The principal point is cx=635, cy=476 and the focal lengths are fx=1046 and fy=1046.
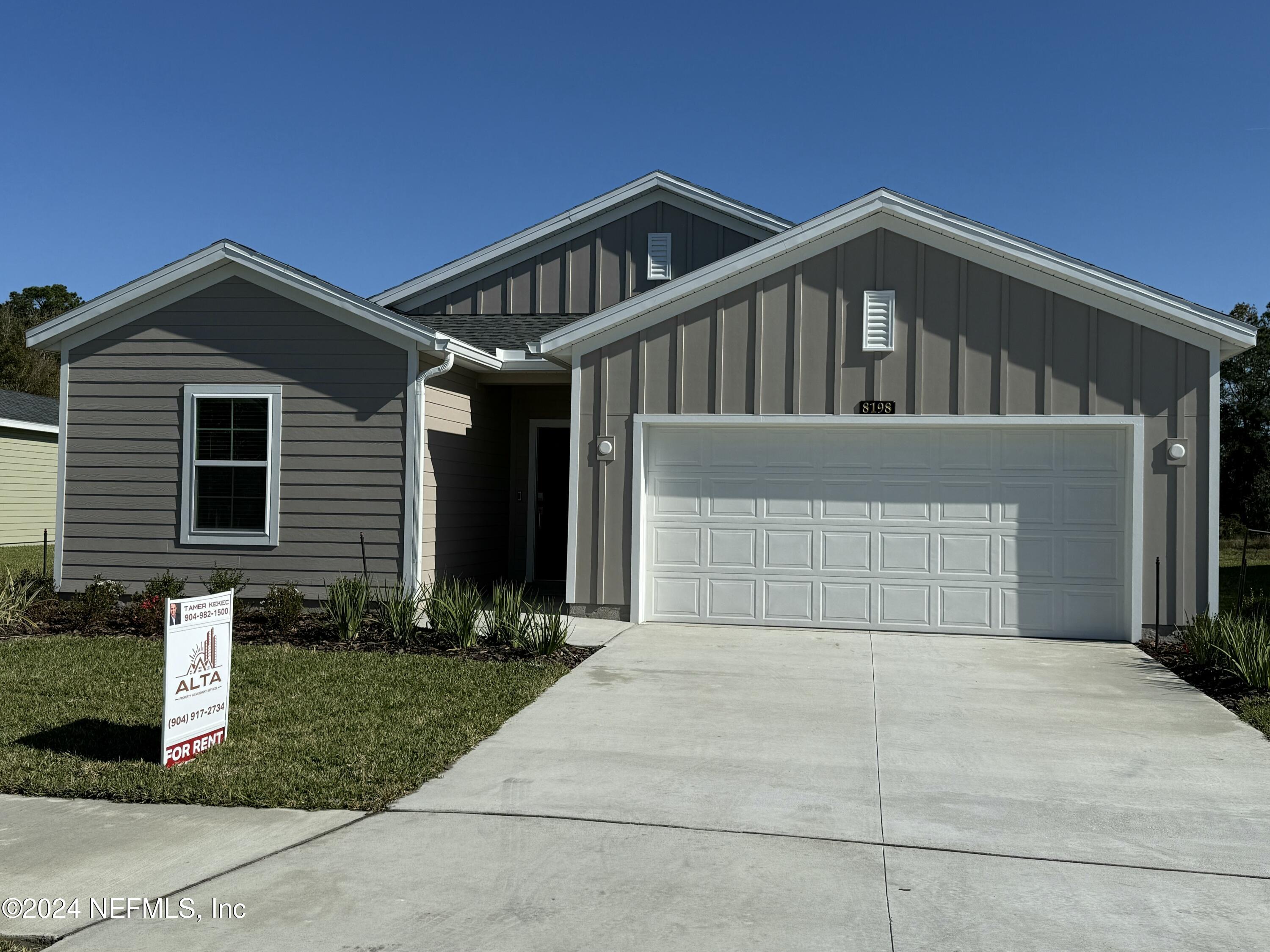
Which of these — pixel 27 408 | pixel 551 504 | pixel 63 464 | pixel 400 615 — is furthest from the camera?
pixel 27 408

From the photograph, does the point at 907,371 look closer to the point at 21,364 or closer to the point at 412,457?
the point at 412,457

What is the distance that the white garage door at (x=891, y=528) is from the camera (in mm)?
10836

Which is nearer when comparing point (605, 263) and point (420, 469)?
point (420, 469)

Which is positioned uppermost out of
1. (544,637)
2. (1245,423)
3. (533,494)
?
(1245,423)

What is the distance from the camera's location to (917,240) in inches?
428

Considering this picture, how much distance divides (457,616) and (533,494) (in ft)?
18.3

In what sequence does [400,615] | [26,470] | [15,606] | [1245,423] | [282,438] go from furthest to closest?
[1245,423], [26,470], [282,438], [15,606], [400,615]

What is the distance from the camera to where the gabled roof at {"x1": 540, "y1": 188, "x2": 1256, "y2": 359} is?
1027 centimetres

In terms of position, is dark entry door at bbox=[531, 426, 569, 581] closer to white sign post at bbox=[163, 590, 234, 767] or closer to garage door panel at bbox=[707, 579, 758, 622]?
garage door panel at bbox=[707, 579, 758, 622]

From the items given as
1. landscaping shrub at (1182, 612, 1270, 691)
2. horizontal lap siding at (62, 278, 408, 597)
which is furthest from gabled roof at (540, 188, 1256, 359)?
landscaping shrub at (1182, 612, 1270, 691)

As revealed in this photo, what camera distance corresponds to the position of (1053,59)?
16.6 m

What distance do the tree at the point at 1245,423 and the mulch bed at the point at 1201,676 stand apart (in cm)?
2549

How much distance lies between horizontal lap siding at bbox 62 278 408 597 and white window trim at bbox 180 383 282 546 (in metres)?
0.07
